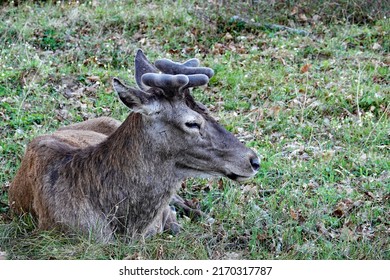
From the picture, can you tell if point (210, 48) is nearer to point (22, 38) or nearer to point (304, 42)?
point (304, 42)

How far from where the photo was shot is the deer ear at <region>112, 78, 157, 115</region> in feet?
21.0

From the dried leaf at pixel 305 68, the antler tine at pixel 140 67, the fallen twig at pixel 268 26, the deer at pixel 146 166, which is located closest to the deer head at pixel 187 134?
the deer at pixel 146 166

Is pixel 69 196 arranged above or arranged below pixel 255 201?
above

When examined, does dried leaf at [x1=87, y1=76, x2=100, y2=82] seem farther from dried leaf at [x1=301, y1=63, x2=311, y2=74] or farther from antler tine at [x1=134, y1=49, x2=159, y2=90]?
antler tine at [x1=134, y1=49, x2=159, y2=90]

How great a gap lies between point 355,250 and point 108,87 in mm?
4928

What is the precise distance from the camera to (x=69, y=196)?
7.00 m

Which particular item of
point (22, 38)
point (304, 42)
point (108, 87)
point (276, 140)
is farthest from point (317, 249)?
point (22, 38)

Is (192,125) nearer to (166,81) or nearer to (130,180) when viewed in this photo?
(166,81)

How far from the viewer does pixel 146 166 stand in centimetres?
681

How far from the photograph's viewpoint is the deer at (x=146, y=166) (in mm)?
6742

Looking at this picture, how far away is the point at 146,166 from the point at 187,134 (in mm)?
434

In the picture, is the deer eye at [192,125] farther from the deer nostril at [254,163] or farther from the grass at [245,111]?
the grass at [245,111]

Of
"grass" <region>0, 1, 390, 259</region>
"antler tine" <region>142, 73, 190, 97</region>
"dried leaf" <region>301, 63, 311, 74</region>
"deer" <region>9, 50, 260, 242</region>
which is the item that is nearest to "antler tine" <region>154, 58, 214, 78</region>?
"deer" <region>9, 50, 260, 242</region>

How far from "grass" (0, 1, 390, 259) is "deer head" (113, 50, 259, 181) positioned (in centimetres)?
70
